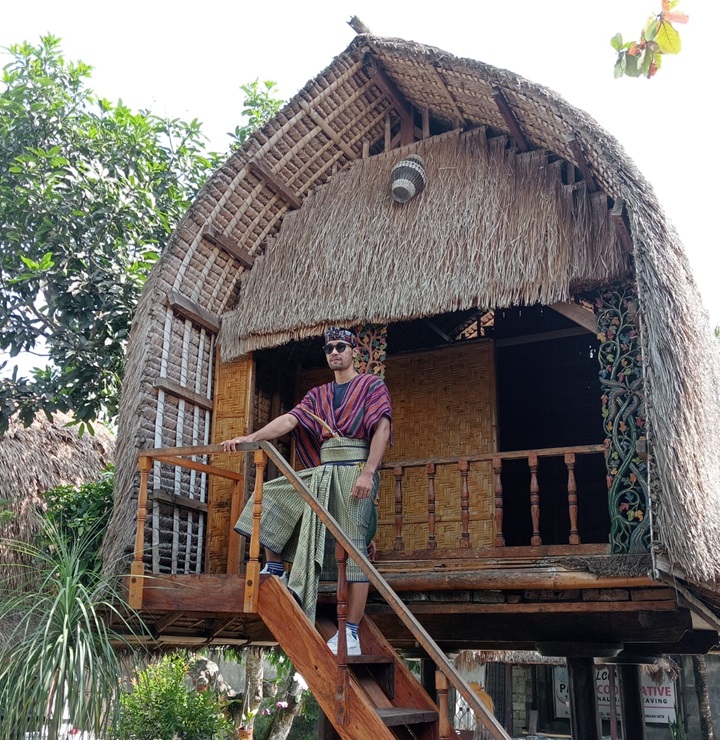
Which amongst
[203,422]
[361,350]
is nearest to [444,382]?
[361,350]

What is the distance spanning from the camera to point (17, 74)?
27.3 feet

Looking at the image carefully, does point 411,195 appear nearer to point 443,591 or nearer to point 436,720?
point 443,591

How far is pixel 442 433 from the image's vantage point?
705cm

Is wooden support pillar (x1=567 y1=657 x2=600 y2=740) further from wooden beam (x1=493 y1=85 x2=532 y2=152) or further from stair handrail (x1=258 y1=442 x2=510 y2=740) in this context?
wooden beam (x1=493 y1=85 x2=532 y2=152)

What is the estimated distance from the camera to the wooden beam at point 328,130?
6.46 m

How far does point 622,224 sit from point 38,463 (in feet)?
19.5

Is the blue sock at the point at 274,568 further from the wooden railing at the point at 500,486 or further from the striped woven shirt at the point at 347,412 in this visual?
the wooden railing at the point at 500,486

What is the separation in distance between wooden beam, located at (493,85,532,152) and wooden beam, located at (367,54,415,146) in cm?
99

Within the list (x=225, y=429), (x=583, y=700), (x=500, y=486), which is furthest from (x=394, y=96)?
(x=583, y=700)

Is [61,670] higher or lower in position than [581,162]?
lower

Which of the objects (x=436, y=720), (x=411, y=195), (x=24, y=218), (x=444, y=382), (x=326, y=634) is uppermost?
(x=24, y=218)

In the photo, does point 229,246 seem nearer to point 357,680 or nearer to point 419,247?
point 419,247

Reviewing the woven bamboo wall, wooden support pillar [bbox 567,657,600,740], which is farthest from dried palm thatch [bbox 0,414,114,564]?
wooden support pillar [bbox 567,657,600,740]

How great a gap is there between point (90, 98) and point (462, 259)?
4.67 m
